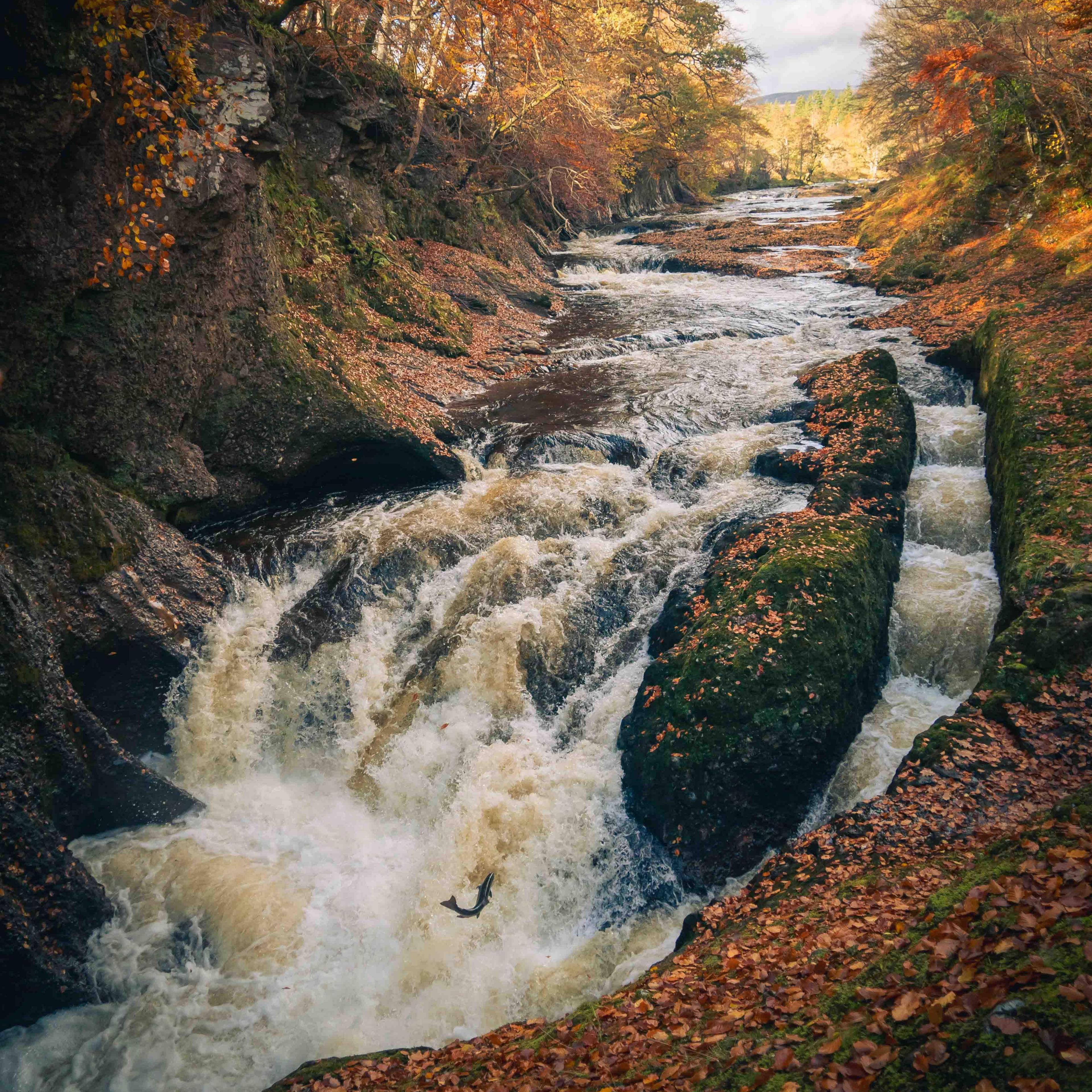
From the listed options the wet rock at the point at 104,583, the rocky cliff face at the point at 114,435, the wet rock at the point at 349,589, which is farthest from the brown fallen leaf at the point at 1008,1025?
the wet rock at the point at 104,583

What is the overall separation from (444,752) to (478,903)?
1955mm

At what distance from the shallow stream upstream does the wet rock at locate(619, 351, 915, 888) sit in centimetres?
38

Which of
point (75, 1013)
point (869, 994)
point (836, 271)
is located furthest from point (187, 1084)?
point (836, 271)

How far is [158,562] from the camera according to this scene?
8648 mm

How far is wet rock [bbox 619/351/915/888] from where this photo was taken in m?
6.64

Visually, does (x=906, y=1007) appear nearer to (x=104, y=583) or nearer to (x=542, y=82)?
(x=104, y=583)

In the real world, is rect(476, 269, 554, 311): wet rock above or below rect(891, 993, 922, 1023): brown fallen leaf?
A: above

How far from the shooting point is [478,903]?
22.2 ft

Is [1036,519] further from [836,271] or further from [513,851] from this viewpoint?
[836,271]

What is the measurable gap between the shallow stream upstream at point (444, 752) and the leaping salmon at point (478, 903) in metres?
0.07

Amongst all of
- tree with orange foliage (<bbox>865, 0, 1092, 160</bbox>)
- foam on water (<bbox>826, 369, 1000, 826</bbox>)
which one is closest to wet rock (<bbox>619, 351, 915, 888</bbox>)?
foam on water (<bbox>826, 369, 1000, 826</bbox>)

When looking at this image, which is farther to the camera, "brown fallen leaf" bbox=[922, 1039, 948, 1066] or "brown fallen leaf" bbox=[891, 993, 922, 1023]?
"brown fallen leaf" bbox=[891, 993, 922, 1023]

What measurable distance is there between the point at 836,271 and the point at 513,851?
26639 millimetres

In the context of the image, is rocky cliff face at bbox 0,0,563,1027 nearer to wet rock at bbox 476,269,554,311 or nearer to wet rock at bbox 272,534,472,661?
wet rock at bbox 272,534,472,661
